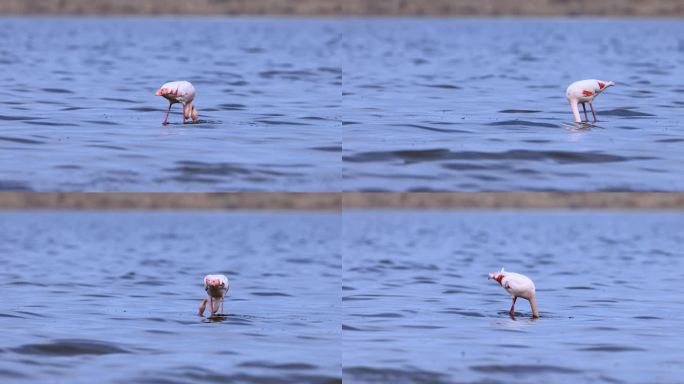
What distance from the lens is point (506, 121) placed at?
789 centimetres

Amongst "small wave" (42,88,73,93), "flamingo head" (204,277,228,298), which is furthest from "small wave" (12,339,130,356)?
"small wave" (42,88,73,93)

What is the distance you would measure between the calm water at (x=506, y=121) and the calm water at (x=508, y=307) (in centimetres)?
105

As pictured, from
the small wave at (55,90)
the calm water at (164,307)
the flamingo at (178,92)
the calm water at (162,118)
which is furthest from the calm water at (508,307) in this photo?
the small wave at (55,90)

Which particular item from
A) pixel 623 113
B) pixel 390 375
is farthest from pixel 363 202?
pixel 390 375

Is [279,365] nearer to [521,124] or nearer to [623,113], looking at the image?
[521,124]

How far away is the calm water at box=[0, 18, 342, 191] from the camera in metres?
6.04

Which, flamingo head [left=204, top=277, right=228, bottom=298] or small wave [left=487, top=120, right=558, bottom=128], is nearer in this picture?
small wave [left=487, top=120, right=558, bottom=128]

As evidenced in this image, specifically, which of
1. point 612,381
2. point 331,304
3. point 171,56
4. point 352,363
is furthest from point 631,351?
point 171,56

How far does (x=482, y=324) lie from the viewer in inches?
316

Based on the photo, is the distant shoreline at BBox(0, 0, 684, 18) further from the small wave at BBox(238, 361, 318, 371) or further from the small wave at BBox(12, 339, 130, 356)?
the small wave at BBox(238, 361, 318, 371)

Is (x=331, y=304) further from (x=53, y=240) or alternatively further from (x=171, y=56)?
(x=53, y=240)

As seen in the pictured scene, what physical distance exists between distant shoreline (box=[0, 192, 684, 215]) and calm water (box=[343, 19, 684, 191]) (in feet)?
22.8

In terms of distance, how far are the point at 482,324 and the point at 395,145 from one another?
5.89ft

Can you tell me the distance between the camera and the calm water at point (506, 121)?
20.2 feet
